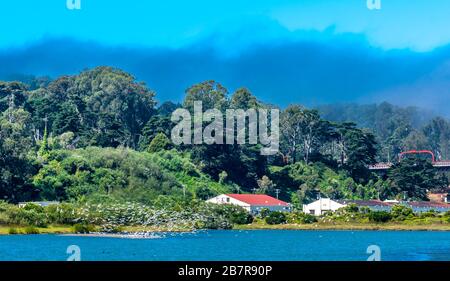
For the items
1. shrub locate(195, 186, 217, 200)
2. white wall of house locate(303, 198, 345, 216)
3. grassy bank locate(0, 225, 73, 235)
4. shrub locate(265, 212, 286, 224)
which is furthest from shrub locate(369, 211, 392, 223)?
grassy bank locate(0, 225, 73, 235)

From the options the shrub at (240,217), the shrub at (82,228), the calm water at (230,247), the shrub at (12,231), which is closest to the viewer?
the calm water at (230,247)

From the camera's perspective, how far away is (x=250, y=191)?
9981 cm

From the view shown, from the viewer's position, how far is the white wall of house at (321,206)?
90.3 meters

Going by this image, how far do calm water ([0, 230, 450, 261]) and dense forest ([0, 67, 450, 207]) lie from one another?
16971 mm

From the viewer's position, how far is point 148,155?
89.8 metres

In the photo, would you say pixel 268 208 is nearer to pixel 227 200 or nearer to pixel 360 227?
pixel 227 200

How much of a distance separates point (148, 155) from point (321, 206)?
16.9m

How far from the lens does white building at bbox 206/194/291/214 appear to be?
86438mm

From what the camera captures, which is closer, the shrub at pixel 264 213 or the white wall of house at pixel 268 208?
the shrub at pixel 264 213
